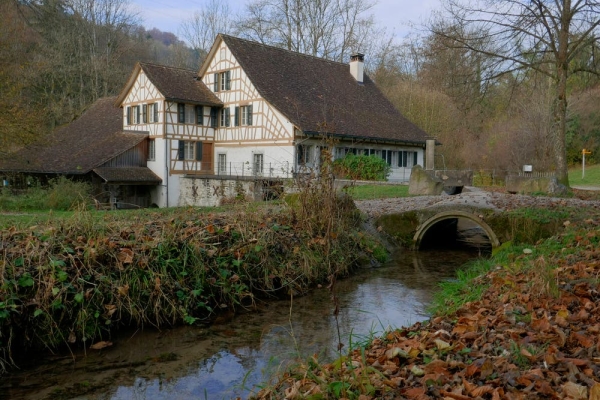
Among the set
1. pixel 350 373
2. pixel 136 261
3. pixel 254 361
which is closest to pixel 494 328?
pixel 350 373

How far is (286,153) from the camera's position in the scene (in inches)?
1162

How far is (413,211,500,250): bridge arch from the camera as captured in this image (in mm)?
12680

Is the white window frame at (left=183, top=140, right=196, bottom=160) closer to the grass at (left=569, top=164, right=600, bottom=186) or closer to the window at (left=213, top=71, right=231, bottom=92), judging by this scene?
the window at (left=213, top=71, right=231, bottom=92)

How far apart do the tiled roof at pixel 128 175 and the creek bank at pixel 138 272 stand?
20.3 meters

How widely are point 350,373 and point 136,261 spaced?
4523mm

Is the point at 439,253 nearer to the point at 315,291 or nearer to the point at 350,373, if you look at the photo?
the point at 315,291

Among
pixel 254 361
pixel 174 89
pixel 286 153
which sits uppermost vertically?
pixel 174 89

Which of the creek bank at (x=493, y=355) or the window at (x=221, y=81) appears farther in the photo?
the window at (x=221, y=81)

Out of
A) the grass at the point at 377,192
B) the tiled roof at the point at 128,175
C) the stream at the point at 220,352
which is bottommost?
the stream at the point at 220,352

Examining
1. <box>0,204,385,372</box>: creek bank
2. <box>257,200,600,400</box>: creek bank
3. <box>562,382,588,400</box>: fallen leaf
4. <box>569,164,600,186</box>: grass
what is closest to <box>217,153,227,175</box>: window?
<box>569,164,600,186</box>: grass

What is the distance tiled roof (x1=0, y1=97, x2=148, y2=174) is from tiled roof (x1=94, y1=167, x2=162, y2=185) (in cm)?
64

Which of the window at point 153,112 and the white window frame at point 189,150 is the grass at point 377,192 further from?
the window at point 153,112

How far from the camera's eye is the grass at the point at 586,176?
3234cm

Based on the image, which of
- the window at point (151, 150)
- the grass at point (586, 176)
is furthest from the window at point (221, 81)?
the grass at point (586, 176)
